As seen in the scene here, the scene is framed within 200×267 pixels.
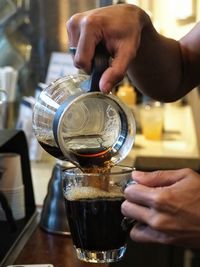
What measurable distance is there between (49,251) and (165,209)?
379mm

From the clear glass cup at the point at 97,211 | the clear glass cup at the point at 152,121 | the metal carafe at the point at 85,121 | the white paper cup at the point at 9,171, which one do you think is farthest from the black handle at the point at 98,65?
the clear glass cup at the point at 152,121

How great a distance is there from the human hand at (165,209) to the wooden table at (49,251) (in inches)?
7.9

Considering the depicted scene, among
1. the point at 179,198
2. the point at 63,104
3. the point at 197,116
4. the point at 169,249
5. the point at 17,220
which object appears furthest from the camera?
the point at 197,116

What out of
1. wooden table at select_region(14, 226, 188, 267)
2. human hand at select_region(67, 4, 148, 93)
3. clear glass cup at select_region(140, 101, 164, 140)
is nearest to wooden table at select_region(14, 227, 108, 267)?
wooden table at select_region(14, 226, 188, 267)

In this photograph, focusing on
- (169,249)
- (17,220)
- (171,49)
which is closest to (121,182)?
(17,220)

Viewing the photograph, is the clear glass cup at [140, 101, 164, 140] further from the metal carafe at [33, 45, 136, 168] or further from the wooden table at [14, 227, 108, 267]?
the metal carafe at [33, 45, 136, 168]

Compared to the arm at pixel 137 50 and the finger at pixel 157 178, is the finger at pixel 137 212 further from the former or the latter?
the arm at pixel 137 50

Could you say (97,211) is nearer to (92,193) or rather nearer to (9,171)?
(92,193)

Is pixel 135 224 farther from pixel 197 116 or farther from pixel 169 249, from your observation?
pixel 197 116

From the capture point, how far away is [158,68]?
4.05 feet

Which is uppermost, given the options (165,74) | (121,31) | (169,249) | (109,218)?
(121,31)

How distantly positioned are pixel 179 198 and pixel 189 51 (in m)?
0.64

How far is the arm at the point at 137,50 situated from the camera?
0.85m

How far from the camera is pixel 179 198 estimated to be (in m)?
0.74
